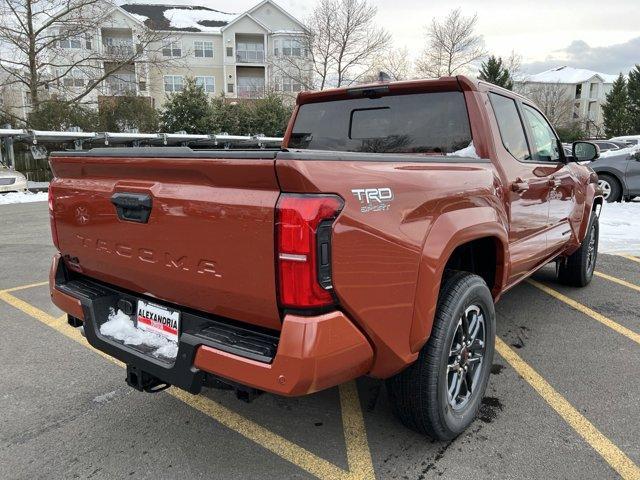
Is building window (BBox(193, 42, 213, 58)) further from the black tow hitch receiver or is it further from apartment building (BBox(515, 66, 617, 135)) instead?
apartment building (BBox(515, 66, 617, 135))

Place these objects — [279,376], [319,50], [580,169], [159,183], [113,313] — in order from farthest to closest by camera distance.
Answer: [319,50]
[580,169]
[113,313]
[159,183]
[279,376]

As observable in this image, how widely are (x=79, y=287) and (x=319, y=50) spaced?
3687 cm

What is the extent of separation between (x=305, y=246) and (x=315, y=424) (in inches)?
59.0

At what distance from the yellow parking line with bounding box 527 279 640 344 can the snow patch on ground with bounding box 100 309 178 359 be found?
377cm

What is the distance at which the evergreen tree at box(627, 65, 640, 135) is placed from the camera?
46594mm

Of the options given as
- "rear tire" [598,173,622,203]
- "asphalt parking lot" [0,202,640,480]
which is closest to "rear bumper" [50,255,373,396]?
"asphalt parking lot" [0,202,640,480]

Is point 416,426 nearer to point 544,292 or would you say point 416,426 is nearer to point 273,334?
point 273,334

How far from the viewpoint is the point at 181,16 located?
45.0 meters

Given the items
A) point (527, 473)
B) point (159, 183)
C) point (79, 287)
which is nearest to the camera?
point (159, 183)

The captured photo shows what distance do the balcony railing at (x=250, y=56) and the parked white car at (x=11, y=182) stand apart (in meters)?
30.1

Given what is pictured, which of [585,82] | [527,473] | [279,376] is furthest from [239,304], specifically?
[585,82]

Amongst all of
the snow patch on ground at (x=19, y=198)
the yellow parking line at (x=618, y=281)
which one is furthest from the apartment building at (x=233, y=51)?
the yellow parking line at (x=618, y=281)

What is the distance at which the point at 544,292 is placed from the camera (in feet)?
17.6

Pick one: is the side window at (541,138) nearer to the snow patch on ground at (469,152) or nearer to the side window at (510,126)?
the side window at (510,126)
